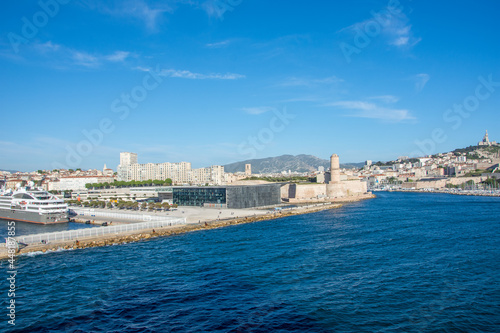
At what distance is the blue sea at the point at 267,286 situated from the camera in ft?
30.6

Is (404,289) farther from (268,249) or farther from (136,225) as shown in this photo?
(136,225)

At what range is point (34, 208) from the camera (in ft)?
98.6

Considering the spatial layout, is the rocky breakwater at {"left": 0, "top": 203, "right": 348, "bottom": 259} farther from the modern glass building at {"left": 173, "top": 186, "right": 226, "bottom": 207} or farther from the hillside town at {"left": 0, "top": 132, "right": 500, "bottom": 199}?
the hillside town at {"left": 0, "top": 132, "right": 500, "bottom": 199}

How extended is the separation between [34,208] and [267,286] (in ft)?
85.1

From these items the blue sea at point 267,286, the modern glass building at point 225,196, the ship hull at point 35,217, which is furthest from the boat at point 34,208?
the blue sea at point 267,286

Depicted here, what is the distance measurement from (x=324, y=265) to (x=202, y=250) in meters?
6.33

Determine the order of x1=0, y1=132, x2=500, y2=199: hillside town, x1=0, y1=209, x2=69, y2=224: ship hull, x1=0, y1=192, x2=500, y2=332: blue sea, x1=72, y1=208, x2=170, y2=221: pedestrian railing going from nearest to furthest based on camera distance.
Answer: x1=0, y1=192, x2=500, y2=332: blue sea, x1=72, y1=208, x2=170, y2=221: pedestrian railing, x1=0, y1=209, x2=69, y2=224: ship hull, x1=0, y1=132, x2=500, y2=199: hillside town

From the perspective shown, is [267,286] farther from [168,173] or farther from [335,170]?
[168,173]

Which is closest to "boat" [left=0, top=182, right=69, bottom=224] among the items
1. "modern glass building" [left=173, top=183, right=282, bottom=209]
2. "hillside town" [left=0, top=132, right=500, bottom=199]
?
"modern glass building" [left=173, top=183, right=282, bottom=209]

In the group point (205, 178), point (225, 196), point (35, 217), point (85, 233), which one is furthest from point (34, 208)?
point (205, 178)

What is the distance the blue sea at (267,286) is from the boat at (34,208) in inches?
553

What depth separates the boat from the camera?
29.6 meters

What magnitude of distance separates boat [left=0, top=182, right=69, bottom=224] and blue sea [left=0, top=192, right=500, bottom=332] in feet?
46.0

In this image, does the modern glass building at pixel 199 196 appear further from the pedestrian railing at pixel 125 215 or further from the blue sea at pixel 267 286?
the blue sea at pixel 267 286
